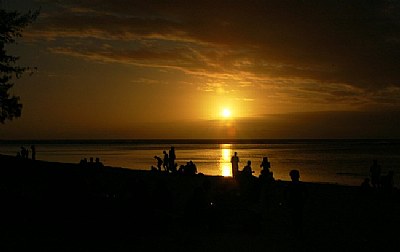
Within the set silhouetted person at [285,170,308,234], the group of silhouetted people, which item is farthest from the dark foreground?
the group of silhouetted people

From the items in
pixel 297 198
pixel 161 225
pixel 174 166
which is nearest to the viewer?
pixel 297 198

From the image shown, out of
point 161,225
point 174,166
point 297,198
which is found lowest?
point 161,225

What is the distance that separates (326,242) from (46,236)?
7103 mm

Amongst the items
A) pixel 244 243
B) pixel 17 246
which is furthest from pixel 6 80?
pixel 244 243

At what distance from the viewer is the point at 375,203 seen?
2106 cm

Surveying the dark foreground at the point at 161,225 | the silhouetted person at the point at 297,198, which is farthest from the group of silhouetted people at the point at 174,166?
the silhouetted person at the point at 297,198

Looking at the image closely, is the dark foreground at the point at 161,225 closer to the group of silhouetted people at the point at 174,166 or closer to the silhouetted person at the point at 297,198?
the silhouetted person at the point at 297,198

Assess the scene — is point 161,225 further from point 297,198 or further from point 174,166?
point 174,166

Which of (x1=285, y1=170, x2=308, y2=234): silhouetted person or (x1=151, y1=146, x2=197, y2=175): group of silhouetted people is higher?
(x1=151, y1=146, x2=197, y2=175): group of silhouetted people

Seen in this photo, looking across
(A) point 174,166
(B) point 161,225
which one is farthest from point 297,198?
(A) point 174,166

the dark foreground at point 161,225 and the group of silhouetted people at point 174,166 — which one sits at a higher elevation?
the group of silhouetted people at point 174,166

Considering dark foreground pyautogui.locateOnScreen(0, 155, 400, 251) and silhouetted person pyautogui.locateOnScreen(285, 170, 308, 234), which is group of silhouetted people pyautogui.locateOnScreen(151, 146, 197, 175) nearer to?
dark foreground pyautogui.locateOnScreen(0, 155, 400, 251)

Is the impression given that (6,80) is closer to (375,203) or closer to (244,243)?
(244,243)

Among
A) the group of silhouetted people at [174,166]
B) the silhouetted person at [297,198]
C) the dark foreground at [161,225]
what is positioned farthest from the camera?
the group of silhouetted people at [174,166]
